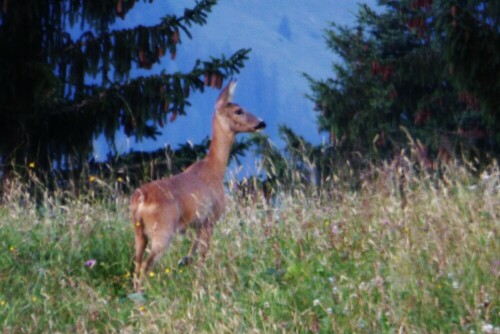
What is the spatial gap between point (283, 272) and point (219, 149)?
2.79 meters

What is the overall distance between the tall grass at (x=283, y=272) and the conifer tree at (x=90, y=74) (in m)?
6.23

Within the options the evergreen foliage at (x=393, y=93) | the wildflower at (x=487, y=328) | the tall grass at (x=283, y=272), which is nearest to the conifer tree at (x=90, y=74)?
the evergreen foliage at (x=393, y=93)

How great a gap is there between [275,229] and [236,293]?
4.53 feet

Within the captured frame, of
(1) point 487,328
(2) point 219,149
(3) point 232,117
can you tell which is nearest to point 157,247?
(2) point 219,149

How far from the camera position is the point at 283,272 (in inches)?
254

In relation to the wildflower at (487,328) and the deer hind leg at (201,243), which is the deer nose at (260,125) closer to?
the deer hind leg at (201,243)

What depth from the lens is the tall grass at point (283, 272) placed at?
5250mm

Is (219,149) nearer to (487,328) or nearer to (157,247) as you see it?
(157,247)

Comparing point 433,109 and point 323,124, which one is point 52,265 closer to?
point 433,109

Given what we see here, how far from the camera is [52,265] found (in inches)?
293

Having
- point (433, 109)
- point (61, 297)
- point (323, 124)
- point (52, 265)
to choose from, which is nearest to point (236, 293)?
point (61, 297)

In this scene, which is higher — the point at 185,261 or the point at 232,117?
the point at 232,117

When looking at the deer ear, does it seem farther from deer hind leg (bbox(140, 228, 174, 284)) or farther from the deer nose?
deer hind leg (bbox(140, 228, 174, 284))

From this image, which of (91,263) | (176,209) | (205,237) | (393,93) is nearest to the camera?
(91,263)
